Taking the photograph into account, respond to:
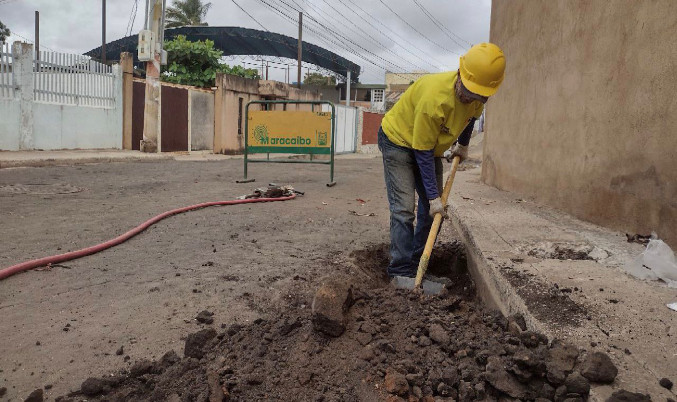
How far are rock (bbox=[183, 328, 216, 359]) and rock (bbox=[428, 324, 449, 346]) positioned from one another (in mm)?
977

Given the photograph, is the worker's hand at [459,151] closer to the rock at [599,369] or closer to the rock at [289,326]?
the rock at [289,326]

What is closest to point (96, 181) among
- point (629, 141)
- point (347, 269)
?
point (347, 269)

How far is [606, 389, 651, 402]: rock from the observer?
1564 millimetres

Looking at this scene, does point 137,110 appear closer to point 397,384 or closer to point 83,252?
point 83,252

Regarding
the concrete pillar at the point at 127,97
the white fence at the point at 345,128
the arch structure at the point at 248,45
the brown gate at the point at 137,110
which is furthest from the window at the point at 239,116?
the arch structure at the point at 248,45

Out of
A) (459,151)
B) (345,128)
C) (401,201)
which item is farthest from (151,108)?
(401,201)

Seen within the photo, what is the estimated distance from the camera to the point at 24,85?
37.9 feet

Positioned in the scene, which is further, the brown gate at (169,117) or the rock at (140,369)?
the brown gate at (169,117)

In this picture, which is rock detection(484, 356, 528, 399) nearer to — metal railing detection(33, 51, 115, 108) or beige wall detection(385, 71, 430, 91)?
metal railing detection(33, 51, 115, 108)

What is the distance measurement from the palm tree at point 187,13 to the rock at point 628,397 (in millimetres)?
33752

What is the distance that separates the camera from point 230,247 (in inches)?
166

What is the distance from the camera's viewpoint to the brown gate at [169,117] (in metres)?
15.3

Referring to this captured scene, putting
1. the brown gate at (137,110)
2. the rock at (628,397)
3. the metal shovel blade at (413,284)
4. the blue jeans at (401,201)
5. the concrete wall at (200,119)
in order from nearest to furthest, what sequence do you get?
1. the rock at (628,397)
2. the metal shovel blade at (413,284)
3. the blue jeans at (401,201)
4. the brown gate at (137,110)
5. the concrete wall at (200,119)

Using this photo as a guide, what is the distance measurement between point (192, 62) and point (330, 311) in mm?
19321
